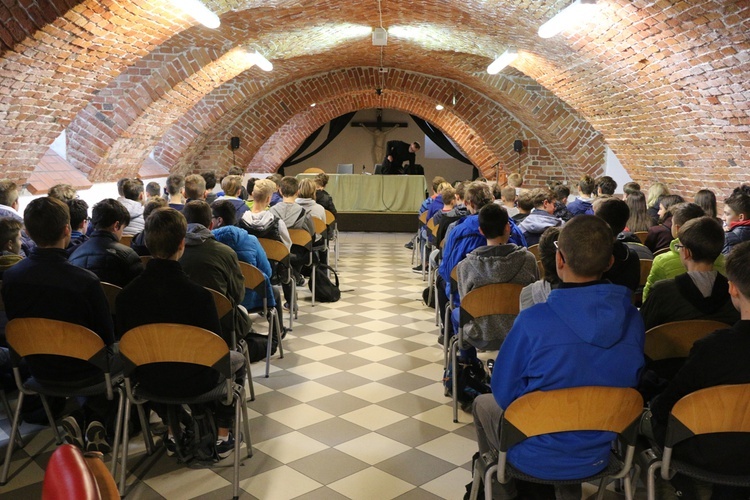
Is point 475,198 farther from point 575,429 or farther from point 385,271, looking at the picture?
point 385,271

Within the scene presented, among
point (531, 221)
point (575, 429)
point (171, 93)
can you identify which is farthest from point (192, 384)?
point (171, 93)

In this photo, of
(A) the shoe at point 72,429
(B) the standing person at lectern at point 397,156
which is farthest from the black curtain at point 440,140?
(A) the shoe at point 72,429

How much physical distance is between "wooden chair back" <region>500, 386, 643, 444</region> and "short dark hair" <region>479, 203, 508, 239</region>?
6.44ft

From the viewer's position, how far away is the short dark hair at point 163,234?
3.42m

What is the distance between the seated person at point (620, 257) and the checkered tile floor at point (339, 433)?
129 cm

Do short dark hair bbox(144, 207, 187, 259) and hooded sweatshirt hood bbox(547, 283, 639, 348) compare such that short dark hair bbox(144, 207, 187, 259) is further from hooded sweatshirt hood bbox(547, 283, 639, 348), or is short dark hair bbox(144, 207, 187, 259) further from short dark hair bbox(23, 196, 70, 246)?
hooded sweatshirt hood bbox(547, 283, 639, 348)

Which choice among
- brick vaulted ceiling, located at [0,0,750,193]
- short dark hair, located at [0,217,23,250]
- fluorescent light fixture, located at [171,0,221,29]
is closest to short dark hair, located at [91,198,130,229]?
short dark hair, located at [0,217,23,250]

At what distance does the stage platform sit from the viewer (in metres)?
14.7

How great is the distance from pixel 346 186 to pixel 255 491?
37.5 ft

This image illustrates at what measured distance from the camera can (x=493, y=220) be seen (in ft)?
14.2

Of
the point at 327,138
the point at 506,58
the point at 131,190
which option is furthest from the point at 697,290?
the point at 327,138

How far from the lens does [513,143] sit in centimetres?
1491

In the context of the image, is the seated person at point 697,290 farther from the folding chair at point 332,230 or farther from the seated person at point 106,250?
the folding chair at point 332,230

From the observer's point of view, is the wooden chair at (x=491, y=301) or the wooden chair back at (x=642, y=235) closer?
the wooden chair at (x=491, y=301)
